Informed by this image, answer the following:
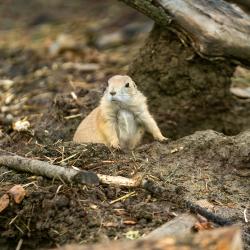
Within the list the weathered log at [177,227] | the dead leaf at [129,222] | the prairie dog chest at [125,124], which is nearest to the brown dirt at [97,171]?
the dead leaf at [129,222]

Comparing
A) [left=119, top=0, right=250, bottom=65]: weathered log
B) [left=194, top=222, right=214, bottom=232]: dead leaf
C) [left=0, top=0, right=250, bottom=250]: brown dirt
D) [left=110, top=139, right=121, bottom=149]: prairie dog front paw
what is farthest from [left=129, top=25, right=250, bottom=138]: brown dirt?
[left=194, top=222, right=214, bottom=232]: dead leaf

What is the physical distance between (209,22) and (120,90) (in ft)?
3.53

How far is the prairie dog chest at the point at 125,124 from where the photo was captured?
7.14 m

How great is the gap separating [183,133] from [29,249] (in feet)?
10.2

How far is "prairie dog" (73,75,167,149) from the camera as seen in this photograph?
6992mm

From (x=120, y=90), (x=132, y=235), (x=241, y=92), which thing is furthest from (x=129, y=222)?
(x=241, y=92)

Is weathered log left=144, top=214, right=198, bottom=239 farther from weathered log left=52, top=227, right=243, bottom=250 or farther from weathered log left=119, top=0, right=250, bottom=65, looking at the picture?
weathered log left=119, top=0, right=250, bottom=65

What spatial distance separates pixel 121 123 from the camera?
7.17 meters

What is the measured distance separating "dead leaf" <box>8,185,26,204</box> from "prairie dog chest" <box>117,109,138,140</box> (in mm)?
2084

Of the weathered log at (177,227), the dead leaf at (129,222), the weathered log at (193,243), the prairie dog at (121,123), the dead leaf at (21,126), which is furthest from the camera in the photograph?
the dead leaf at (21,126)

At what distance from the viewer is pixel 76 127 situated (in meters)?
7.65

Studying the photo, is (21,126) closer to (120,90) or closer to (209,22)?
(120,90)

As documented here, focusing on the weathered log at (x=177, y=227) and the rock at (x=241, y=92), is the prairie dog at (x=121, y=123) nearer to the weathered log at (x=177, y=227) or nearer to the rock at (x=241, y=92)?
the rock at (x=241, y=92)

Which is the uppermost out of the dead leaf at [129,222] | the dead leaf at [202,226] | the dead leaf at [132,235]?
the dead leaf at [202,226]
